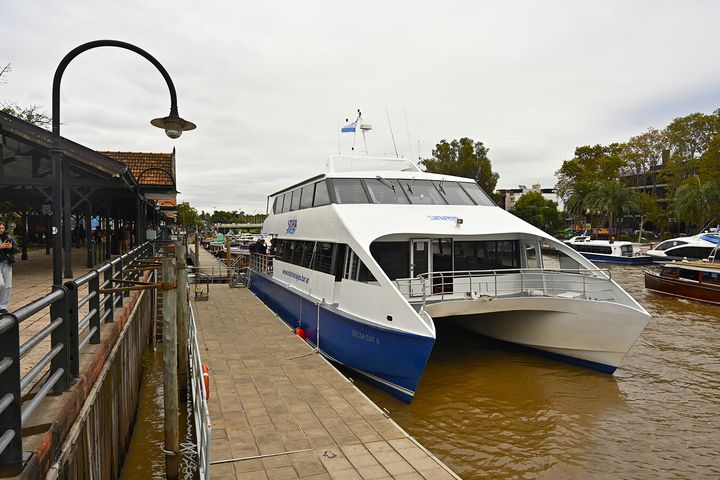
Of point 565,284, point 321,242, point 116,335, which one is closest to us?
point 116,335

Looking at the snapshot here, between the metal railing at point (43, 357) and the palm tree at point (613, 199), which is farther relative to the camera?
the palm tree at point (613, 199)

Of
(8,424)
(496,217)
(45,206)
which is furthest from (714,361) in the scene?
(45,206)

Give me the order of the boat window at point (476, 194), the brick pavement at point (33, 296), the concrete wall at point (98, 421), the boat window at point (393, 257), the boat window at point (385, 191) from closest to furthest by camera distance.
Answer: the concrete wall at point (98, 421)
the brick pavement at point (33, 296)
the boat window at point (393, 257)
the boat window at point (385, 191)
the boat window at point (476, 194)

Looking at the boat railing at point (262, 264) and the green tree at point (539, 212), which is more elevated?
the green tree at point (539, 212)

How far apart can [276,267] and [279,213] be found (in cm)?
237

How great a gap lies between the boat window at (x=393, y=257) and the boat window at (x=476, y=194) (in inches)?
114

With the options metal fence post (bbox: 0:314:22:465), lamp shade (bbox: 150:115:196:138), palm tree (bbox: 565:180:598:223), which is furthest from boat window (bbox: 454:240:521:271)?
palm tree (bbox: 565:180:598:223)

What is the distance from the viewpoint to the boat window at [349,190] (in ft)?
38.8

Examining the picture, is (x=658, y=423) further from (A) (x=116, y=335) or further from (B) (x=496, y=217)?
(A) (x=116, y=335)

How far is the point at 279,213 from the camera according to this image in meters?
18.6

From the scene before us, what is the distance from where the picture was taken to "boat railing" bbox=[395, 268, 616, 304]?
1041 centimetres

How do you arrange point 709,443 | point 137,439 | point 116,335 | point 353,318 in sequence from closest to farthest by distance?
1. point 116,335
2. point 709,443
3. point 137,439
4. point 353,318

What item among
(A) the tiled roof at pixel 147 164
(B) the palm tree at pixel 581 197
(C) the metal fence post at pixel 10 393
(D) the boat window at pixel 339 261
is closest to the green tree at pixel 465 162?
(B) the palm tree at pixel 581 197

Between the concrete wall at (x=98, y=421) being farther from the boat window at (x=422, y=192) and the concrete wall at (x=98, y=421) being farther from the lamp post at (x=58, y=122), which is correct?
the boat window at (x=422, y=192)
